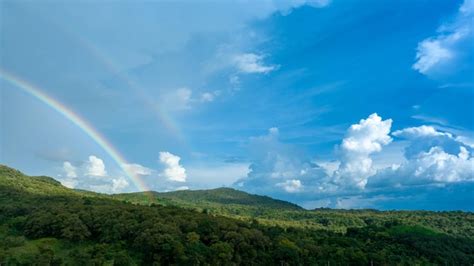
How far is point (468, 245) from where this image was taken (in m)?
119

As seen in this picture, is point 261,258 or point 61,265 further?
point 261,258

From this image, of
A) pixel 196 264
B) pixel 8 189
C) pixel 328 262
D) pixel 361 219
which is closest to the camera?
pixel 196 264

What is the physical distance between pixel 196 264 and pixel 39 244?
31.5m

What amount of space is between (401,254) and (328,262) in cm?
3244

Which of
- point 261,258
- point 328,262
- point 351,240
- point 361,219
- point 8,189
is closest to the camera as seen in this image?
point 261,258

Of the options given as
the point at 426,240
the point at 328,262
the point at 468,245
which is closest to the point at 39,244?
the point at 328,262

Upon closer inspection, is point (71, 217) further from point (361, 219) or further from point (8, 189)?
point (361, 219)

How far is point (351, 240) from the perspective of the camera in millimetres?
107875

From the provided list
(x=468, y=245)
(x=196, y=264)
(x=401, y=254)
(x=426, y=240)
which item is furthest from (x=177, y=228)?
(x=468, y=245)

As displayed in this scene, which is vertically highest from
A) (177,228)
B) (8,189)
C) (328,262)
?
(8,189)

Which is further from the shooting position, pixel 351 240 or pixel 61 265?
pixel 351 240

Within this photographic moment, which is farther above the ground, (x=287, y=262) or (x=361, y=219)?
(x=361, y=219)

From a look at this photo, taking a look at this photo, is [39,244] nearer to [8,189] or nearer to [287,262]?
[287,262]

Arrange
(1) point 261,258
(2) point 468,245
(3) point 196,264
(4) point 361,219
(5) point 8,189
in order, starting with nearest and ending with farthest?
(3) point 196,264
(1) point 261,258
(2) point 468,245
(5) point 8,189
(4) point 361,219
